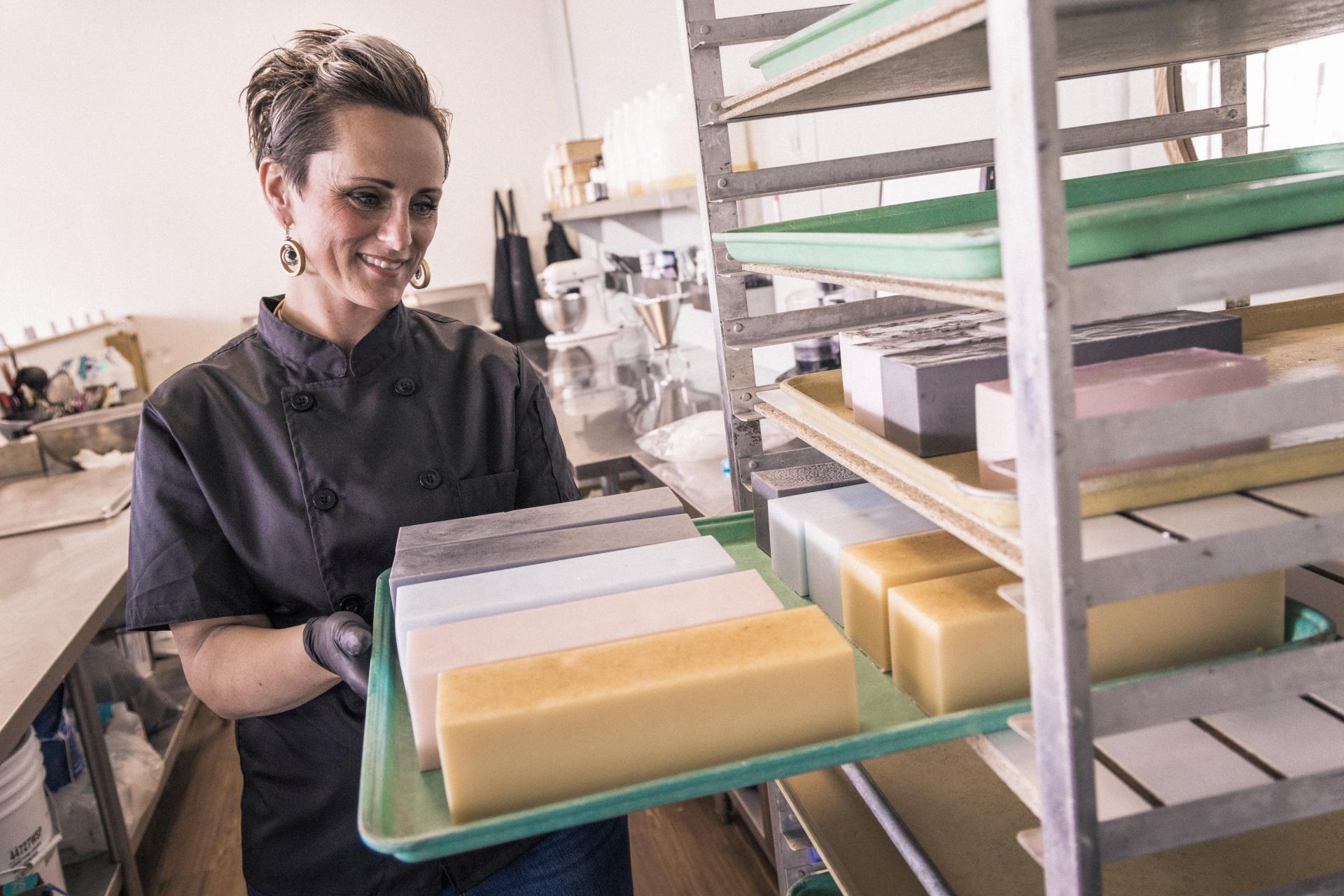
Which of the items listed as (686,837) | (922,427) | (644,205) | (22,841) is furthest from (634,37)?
(922,427)

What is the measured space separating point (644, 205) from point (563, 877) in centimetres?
244

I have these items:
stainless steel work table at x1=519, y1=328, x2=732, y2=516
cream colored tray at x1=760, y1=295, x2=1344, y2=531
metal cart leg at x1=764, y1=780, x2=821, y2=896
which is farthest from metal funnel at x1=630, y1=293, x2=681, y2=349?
cream colored tray at x1=760, y1=295, x2=1344, y2=531

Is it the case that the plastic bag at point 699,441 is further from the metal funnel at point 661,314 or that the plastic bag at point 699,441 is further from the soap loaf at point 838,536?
the soap loaf at point 838,536

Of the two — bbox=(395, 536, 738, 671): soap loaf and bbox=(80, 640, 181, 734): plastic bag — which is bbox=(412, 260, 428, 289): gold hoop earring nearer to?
bbox=(395, 536, 738, 671): soap loaf

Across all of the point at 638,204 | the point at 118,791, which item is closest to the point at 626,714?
the point at 118,791

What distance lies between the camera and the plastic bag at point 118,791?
249 cm

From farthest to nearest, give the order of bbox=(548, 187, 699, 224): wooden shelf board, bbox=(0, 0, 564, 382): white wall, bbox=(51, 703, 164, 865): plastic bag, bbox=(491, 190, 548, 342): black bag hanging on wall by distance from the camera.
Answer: bbox=(491, 190, 548, 342): black bag hanging on wall, bbox=(0, 0, 564, 382): white wall, bbox=(548, 187, 699, 224): wooden shelf board, bbox=(51, 703, 164, 865): plastic bag

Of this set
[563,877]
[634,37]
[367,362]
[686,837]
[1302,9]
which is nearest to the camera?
[1302,9]

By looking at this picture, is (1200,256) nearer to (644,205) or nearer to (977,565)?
(977,565)

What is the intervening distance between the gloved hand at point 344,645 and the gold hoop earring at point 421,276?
58cm

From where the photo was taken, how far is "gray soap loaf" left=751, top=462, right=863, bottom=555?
1.21m

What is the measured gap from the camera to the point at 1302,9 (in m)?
0.89

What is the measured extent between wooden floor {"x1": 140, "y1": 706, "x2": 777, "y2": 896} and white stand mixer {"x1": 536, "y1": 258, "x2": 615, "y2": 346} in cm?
229

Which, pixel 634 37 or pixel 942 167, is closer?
pixel 942 167
